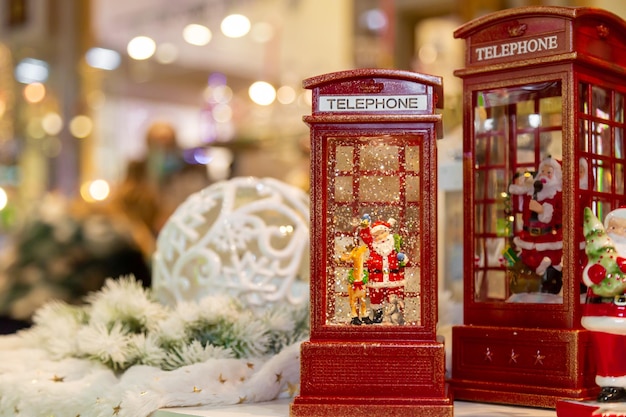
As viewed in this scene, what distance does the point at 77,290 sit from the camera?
303cm

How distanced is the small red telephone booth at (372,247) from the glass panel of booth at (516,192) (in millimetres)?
330

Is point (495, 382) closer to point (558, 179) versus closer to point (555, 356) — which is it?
point (555, 356)

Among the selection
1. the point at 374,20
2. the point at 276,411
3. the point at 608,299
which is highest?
the point at 374,20

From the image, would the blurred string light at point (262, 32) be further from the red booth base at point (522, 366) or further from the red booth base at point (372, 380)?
the red booth base at point (372, 380)

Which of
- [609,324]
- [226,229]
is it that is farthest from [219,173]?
[609,324]

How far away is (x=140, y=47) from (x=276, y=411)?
592 centimetres

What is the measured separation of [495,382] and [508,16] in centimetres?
69

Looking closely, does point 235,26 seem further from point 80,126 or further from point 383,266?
point 383,266

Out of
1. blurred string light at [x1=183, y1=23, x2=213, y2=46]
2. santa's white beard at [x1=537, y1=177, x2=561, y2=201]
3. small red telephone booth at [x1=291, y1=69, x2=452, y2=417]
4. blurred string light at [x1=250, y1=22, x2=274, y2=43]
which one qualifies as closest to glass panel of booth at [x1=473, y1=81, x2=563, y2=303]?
santa's white beard at [x1=537, y1=177, x2=561, y2=201]

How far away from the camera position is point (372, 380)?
1.47m

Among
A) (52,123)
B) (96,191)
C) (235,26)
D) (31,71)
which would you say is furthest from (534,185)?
(31,71)

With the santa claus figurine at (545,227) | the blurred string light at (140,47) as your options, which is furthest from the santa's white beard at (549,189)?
the blurred string light at (140,47)

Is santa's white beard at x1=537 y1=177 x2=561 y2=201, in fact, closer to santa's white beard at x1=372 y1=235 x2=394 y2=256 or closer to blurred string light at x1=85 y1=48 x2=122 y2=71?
santa's white beard at x1=372 y1=235 x2=394 y2=256

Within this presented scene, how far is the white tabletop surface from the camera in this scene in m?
1.54
